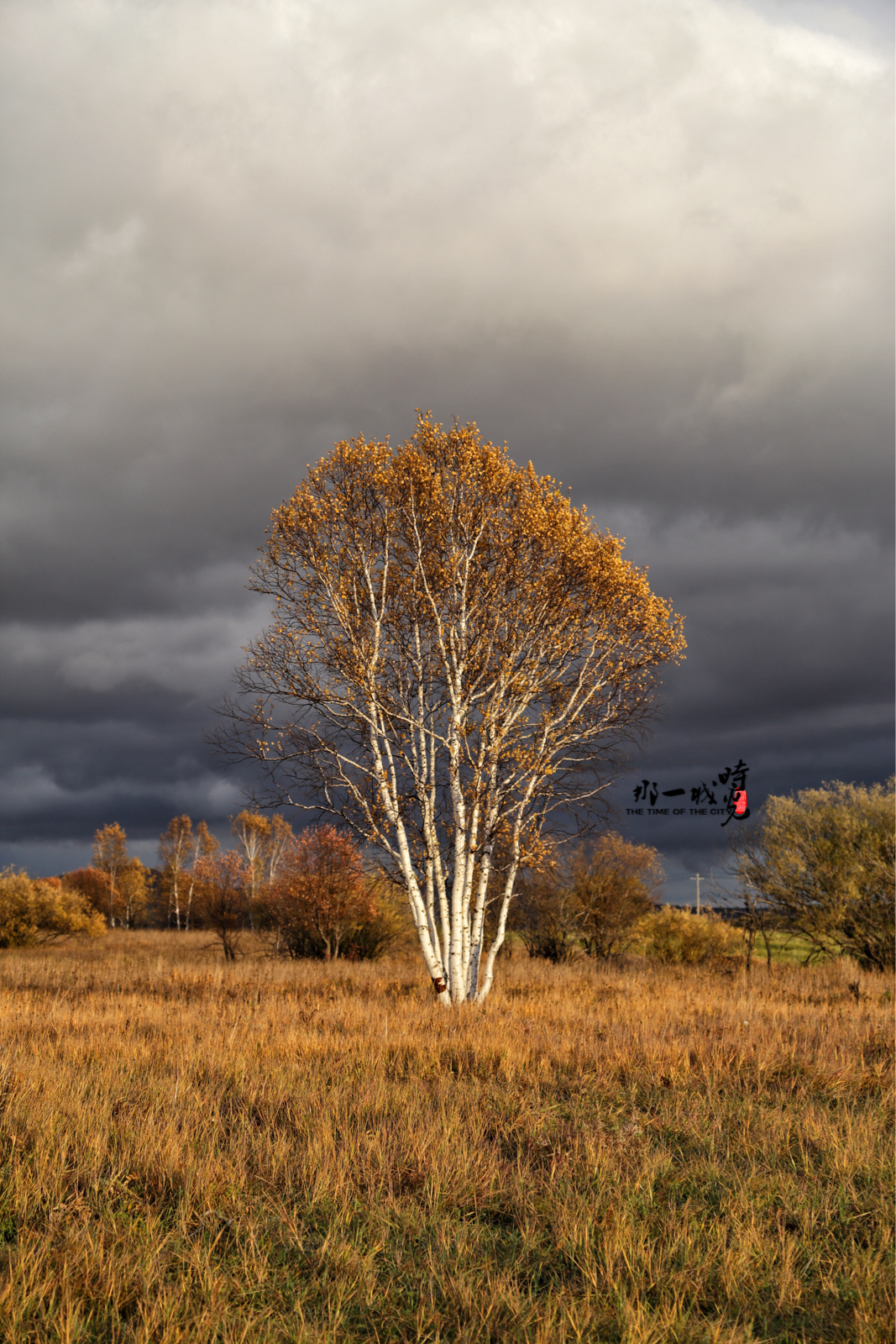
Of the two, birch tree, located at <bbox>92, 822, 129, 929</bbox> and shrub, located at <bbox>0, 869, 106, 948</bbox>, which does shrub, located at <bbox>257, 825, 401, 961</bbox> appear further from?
birch tree, located at <bbox>92, 822, 129, 929</bbox>

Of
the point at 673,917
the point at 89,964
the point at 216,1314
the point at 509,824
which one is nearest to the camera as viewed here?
the point at 216,1314

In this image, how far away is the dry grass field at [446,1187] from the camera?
387 cm

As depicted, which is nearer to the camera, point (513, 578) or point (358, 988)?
point (513, 578)

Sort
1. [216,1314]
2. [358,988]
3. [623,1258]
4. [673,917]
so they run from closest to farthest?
[216,1314] < [623,1258] < [358,988] < [673,917]

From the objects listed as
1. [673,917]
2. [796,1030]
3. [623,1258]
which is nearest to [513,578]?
[796,1030]

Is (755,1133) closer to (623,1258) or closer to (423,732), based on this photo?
(623,1258)

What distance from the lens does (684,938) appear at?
2678cm

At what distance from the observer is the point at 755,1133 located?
255 inches

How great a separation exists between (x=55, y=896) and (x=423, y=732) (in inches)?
1218

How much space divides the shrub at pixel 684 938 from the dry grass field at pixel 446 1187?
16245mm

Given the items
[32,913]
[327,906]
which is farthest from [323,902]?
[32,913]

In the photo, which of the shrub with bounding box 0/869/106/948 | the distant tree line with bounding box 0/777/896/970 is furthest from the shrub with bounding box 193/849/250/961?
the shrub with bounding box 0/869/106/948

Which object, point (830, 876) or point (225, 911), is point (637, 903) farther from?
point (225, 911)

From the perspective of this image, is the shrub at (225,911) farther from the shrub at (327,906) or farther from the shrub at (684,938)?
the shrub at (684,938)
